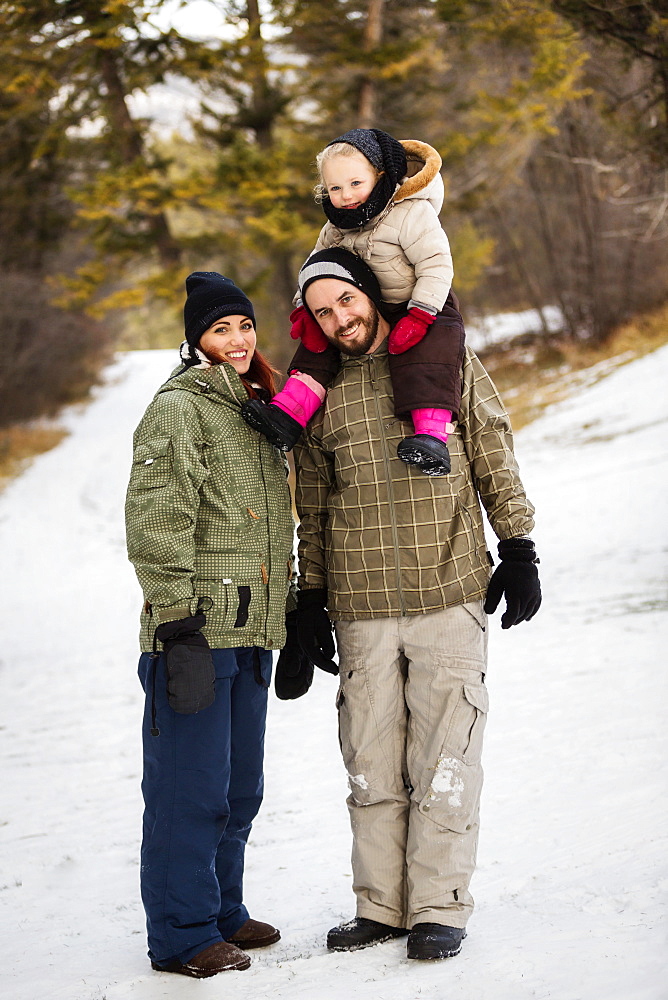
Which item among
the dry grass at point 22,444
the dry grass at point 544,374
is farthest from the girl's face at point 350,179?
the dry grass at point 22,444

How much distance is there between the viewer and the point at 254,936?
3.03 m

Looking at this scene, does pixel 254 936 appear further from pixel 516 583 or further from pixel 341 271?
pixel 341 271

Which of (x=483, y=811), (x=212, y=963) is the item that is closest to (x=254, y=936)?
(x=212, y=963)

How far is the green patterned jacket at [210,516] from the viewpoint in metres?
2.70

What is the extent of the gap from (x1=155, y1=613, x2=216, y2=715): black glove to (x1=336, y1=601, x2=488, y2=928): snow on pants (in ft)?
1.80

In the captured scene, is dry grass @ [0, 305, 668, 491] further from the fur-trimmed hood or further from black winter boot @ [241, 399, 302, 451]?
black winter boot @ [241, 399, 302, 451]

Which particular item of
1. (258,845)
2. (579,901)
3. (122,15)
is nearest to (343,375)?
(579,901)

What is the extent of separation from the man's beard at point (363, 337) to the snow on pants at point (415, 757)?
0.89 m

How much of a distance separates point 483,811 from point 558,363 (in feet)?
63.3

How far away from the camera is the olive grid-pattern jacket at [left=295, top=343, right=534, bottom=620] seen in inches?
113

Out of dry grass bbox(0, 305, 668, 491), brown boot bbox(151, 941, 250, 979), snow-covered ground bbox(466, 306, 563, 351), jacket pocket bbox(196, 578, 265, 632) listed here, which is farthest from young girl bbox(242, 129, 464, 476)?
snow-covered ground bbox(466, 306, 563, 351)

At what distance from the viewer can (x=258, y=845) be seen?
3.94 meters

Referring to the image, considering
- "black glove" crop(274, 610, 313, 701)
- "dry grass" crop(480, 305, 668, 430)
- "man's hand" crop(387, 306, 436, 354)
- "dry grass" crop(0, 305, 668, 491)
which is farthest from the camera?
"dry grass" crop(480, 305, 668, 430)

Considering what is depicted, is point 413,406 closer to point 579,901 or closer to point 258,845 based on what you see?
point 579,901
